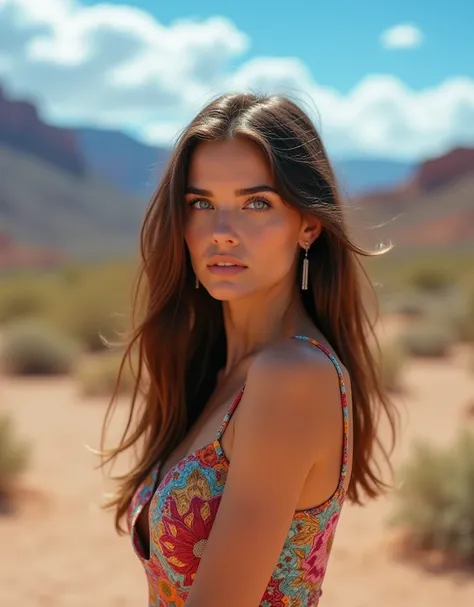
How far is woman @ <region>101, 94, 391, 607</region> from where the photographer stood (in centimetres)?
174

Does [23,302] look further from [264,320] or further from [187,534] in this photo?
[187,534]

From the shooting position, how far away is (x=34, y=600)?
5512mm

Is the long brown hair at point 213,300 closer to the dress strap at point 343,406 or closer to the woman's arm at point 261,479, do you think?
the dress strap at point 343,406

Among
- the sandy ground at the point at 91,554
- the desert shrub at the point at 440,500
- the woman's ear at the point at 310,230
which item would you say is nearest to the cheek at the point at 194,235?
the woman's ear at the point at 310,230

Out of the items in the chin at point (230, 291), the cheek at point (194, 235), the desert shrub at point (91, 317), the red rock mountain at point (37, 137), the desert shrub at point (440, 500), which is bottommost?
the desert shrub at point (91, 317)

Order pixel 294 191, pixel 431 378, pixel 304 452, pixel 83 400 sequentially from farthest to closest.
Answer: pixel 431 378 → pixel 83 400 → pixel 294 191 → pixel 304 452

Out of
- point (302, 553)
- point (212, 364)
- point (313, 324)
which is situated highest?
point (313, 324)

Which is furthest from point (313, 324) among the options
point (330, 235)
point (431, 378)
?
point (431, 378)

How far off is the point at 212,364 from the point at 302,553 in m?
0.87

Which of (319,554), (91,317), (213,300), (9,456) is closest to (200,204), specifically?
(213,300)

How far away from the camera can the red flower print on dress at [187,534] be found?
191cm

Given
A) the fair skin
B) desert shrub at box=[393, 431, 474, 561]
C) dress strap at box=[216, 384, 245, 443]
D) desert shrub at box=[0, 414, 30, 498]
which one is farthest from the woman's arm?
desert shrub at box=[0, 414, 30, 498]

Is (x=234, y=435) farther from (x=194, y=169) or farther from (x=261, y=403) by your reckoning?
(x=194, y=169)

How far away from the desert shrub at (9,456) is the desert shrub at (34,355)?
20.7ft
